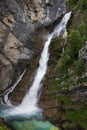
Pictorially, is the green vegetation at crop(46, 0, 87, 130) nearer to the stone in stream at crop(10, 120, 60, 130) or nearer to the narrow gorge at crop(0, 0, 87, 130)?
the narrow gorge at crop(0, 0, 87, 130)

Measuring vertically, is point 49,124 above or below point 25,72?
below

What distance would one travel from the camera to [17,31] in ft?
123

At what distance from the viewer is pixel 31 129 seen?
89.2 ft

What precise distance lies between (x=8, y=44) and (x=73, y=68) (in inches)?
310

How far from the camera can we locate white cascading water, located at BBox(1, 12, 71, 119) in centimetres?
3170

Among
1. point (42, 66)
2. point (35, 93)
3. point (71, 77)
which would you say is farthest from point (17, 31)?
point (71, 77)

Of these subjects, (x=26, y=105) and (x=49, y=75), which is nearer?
(x=26, y=105)

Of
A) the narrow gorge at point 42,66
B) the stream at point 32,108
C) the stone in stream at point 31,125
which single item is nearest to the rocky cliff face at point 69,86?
the narrow gorge at point 42,66

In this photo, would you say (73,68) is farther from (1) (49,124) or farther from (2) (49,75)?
(1) (49,124)

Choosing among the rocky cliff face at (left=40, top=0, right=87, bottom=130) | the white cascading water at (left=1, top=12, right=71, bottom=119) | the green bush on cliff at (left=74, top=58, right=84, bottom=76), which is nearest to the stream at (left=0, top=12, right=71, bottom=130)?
the white cascading water at (left=1, top=12, right=71, bottom=119)

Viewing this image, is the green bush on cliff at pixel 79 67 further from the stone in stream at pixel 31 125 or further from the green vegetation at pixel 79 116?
the stone in stream at pixel 31 125

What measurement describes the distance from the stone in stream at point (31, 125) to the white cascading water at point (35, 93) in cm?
155

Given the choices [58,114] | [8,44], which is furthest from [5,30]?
[58,114]

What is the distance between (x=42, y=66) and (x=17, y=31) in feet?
16.4
